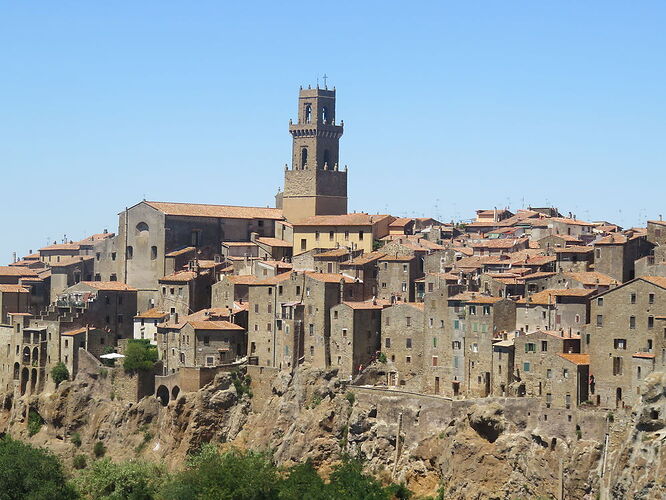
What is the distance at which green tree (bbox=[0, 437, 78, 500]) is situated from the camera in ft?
293

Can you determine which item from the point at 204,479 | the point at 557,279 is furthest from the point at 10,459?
the point at 557,279

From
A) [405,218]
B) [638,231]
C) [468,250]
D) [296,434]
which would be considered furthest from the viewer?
[405,218]

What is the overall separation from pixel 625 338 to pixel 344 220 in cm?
3700

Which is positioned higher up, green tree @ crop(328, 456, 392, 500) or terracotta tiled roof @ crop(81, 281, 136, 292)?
terracotta tiled roof @ crop(81, 281, 136, 292)

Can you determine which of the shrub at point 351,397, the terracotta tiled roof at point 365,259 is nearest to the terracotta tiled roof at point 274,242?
the terracotta tiled roof at point 365,259

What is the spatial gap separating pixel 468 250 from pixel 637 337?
2977 centimetres

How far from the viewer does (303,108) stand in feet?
420

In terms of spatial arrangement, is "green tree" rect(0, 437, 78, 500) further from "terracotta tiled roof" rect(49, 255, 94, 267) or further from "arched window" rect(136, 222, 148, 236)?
"terracotta tiled roof" rect(49, 255, 94, 267)

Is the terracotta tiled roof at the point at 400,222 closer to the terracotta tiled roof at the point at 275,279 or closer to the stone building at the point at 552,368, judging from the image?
the terracotta tiled roof at the point at 275,279

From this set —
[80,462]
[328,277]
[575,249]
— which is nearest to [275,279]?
[328,277]

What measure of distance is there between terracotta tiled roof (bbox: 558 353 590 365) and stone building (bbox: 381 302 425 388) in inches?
495

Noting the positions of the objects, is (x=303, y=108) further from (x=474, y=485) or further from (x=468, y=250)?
(x=474, y=485)

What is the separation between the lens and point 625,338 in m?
83.8

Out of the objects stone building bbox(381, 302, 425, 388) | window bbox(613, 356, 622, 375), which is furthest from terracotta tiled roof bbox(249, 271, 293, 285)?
window bbox(613, 356, 622, 375)
